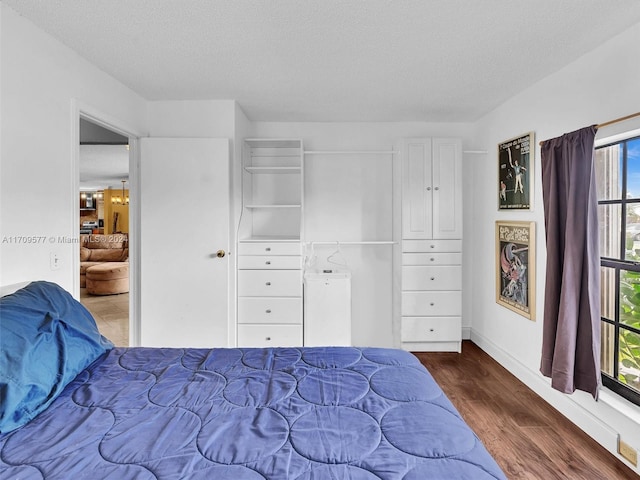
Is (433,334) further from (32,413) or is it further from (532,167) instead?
(32,413)

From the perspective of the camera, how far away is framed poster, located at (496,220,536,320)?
298 cm

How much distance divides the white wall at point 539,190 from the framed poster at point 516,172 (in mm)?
63

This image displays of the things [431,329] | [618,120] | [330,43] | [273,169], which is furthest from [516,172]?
[273,169]

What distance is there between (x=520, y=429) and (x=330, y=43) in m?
2.68

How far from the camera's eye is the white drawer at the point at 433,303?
3.72m

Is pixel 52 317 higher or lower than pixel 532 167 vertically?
lower

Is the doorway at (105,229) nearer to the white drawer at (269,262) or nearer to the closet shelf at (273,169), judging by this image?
the white drawer at (269,262)

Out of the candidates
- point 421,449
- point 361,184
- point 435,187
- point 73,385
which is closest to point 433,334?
point 435,187

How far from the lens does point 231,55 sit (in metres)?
2.43

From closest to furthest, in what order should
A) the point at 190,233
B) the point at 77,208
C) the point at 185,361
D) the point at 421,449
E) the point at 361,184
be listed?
the point at 421,449 → the point at 185,361 → the point at 77,208 → the point at 190,233 → the point at 361,184

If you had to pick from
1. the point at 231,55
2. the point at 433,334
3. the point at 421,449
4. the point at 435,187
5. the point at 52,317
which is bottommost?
the point at 433,334

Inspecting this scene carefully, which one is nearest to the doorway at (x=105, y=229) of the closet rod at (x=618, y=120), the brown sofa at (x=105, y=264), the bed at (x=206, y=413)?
the brown sofa at (x=105, y=264)

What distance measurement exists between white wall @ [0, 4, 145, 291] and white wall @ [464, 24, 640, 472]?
125 inches

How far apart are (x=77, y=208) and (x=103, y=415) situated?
164cm
